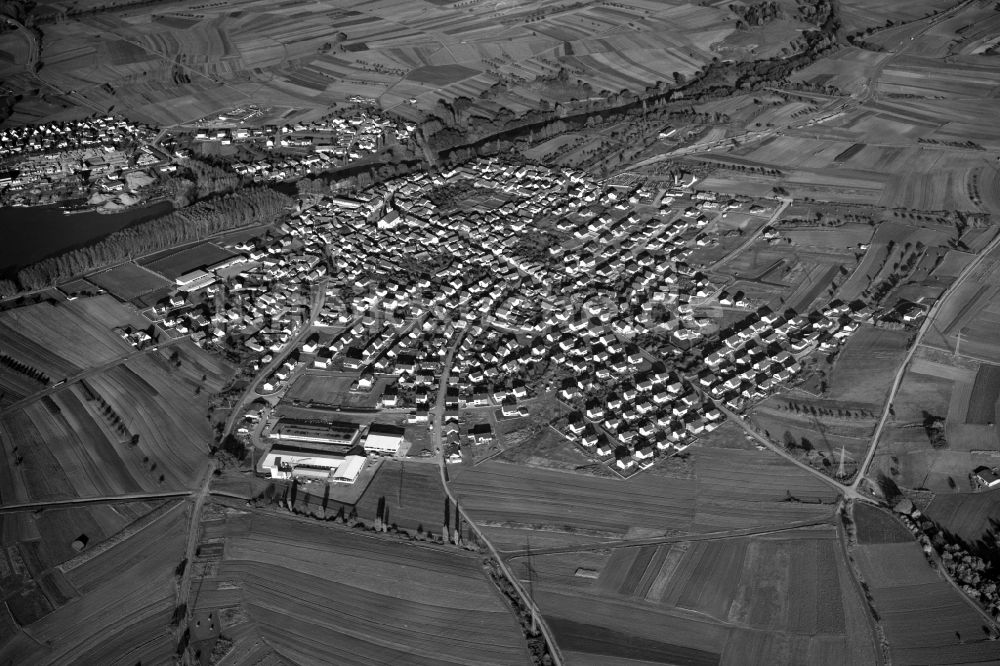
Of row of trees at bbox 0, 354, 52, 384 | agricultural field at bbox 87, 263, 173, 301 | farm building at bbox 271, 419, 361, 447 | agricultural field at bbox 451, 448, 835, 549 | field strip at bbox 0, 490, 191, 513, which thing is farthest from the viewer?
agricultural field at bbox 87, 263, 173, 301

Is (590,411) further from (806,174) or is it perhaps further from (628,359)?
(806,174)

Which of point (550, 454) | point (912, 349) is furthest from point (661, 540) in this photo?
point (912, 349)

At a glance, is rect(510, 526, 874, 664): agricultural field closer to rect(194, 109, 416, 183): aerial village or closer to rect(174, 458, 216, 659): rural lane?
rect(174, 458, 216, 659): rural lane

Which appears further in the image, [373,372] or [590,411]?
[373,372]

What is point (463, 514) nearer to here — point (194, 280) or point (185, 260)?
point (194, 280)

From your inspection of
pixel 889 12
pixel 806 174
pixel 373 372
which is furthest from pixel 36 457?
pixel 889 12

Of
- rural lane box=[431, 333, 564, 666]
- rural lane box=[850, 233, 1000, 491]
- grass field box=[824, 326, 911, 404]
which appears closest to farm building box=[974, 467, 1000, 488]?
rural lane box=[850, 233, 1000, 491]
